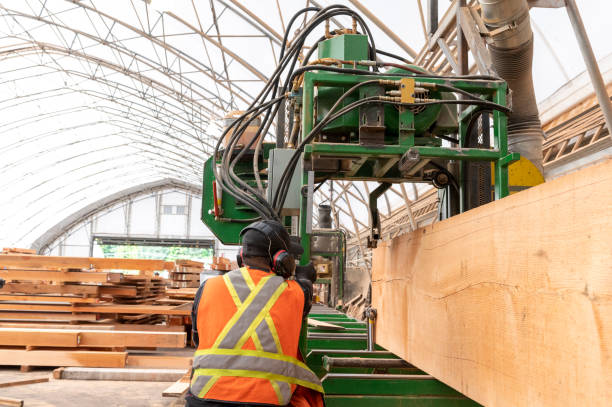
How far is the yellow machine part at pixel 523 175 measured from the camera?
128 inches

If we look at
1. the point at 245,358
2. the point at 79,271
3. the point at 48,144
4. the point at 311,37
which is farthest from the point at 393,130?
the point at 48,144

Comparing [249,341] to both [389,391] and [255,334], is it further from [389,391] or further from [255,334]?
[389,391]

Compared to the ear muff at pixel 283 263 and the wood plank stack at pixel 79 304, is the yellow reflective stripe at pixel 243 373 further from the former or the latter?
the wood plank stack at pixel 79 304

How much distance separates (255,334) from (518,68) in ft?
8.90

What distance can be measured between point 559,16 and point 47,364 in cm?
656

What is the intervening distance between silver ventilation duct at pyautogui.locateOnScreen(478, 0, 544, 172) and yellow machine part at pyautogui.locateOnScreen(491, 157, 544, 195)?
0.85 feet

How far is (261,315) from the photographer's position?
2.34 metres

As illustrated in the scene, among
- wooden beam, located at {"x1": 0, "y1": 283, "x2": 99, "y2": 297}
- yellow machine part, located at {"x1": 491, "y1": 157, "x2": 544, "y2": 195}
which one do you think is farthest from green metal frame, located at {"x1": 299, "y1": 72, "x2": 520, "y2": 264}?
wooden beam, located at {"x1": 0, "y1": 283, "x2": 99, "y2": 297}

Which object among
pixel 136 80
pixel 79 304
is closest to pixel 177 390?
pixel 79 304

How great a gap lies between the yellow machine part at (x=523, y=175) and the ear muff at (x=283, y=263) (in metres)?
1.56

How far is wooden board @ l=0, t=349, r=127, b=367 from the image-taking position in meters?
5.30

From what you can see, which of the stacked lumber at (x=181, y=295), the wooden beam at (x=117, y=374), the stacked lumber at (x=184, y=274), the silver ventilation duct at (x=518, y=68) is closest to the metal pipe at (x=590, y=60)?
the silver ventilation duct at (x=518, y=68)

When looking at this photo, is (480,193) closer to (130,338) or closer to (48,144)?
(130,338)

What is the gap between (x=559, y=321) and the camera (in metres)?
1.46
